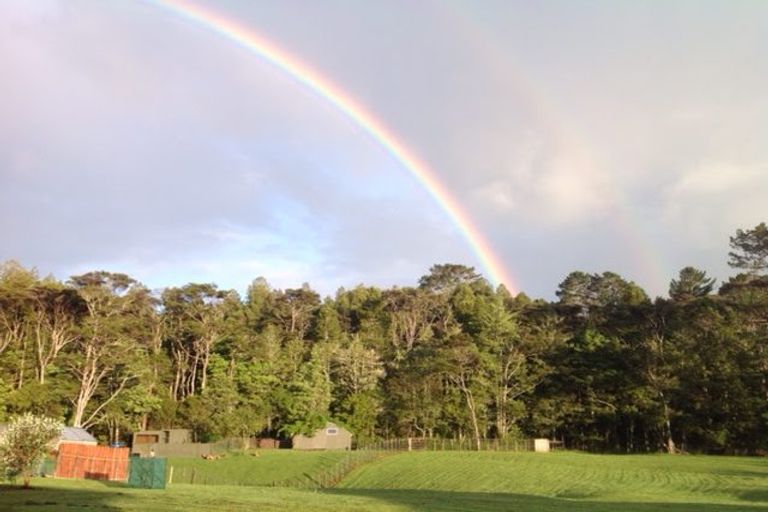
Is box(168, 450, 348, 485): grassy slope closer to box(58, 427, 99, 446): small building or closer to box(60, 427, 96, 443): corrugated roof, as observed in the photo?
box(58, 427, 99, 446): small building

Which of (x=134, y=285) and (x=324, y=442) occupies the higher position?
(x=134, y=285)

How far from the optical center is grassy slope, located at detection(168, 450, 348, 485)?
56.9m

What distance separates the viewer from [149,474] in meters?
34.4

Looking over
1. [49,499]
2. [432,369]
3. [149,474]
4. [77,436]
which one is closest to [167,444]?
[77,436]

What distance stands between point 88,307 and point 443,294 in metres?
53.2

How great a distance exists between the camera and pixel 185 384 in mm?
99750

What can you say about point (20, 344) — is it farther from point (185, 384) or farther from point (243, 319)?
point (243, 319)

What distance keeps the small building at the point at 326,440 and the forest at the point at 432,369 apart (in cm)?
124

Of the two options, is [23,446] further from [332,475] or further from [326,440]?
[326,440]

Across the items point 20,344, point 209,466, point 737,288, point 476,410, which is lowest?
point 209,466

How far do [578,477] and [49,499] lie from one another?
3186cm

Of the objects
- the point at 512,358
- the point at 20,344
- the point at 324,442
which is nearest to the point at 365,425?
the point at 324,442

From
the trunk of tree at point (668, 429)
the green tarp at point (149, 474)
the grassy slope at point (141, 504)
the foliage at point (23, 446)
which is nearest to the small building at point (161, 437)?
the green tarp at point (149, 474)

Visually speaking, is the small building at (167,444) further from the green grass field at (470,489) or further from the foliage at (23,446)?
the foliage at (23,446)
